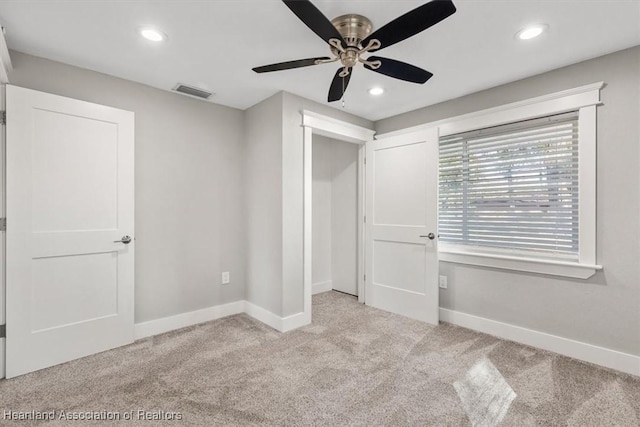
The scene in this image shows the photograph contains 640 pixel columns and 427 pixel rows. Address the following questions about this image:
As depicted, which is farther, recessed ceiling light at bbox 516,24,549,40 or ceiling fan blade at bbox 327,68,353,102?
ceiling fan blade at bbox 327,68,353,102

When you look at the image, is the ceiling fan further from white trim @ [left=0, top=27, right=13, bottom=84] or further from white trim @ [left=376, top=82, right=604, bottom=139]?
white trim @ [left=0, top=27, right=13, bottom=84]

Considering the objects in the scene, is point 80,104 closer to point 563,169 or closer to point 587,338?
point 563,169

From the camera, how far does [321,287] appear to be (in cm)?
450

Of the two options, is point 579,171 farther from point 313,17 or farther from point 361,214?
point 313,17

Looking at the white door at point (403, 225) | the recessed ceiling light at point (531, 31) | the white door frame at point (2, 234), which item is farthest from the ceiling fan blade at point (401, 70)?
the white door frame at point (2, 234)

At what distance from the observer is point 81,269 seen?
249cm

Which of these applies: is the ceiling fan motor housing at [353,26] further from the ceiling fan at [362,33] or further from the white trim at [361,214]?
the white trim at [361,214]

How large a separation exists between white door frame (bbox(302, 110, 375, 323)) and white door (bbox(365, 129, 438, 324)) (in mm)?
131

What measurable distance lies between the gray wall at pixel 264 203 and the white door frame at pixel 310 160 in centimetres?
29

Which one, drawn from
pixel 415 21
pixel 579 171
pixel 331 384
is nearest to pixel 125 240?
pixel 331 384

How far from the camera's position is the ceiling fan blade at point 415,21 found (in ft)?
4.50

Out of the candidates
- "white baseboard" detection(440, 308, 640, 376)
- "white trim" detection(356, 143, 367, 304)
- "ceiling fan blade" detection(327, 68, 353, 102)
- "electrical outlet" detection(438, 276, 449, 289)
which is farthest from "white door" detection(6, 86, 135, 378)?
"white baseboard" detection(440, 308, 640, 376)

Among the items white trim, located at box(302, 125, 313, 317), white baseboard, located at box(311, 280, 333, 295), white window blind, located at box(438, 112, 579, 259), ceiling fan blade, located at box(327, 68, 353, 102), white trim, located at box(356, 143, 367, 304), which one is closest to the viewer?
ceiling fan blade, located at box(327, 68, 353, 102)

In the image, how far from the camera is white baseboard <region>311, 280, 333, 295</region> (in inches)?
174
